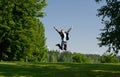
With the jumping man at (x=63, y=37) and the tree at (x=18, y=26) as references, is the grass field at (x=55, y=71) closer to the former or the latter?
the jumping man at (x=63, y=37)

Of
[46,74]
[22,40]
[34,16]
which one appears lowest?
[46,74]

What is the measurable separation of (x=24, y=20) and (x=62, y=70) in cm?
2766

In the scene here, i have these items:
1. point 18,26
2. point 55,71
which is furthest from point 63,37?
point 18,26

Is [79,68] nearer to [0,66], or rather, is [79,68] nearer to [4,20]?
[0,66]

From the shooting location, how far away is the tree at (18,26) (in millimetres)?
57312

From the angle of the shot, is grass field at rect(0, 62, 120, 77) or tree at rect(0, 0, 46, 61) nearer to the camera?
grass field at rect(0, 62, 120, 77)

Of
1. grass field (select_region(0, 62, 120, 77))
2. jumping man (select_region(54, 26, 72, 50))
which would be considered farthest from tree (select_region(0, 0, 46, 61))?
jumping man (select_region(54, 26, 72, 50))

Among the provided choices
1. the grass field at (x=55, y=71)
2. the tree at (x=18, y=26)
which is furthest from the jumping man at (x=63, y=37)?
the tree at (x=18, y=26)

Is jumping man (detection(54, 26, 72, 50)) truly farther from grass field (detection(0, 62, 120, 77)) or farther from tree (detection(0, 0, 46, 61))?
tree (detection(0, 0, 46, 61))

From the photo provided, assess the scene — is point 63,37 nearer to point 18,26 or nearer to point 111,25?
point 111,25

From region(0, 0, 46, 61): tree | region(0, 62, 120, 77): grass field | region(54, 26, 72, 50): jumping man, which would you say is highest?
region(0, 0, 46, 61): tree

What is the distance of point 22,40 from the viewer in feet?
194

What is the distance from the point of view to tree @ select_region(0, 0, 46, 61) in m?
57.3

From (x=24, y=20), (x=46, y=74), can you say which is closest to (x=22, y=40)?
(x=24, y=20)
